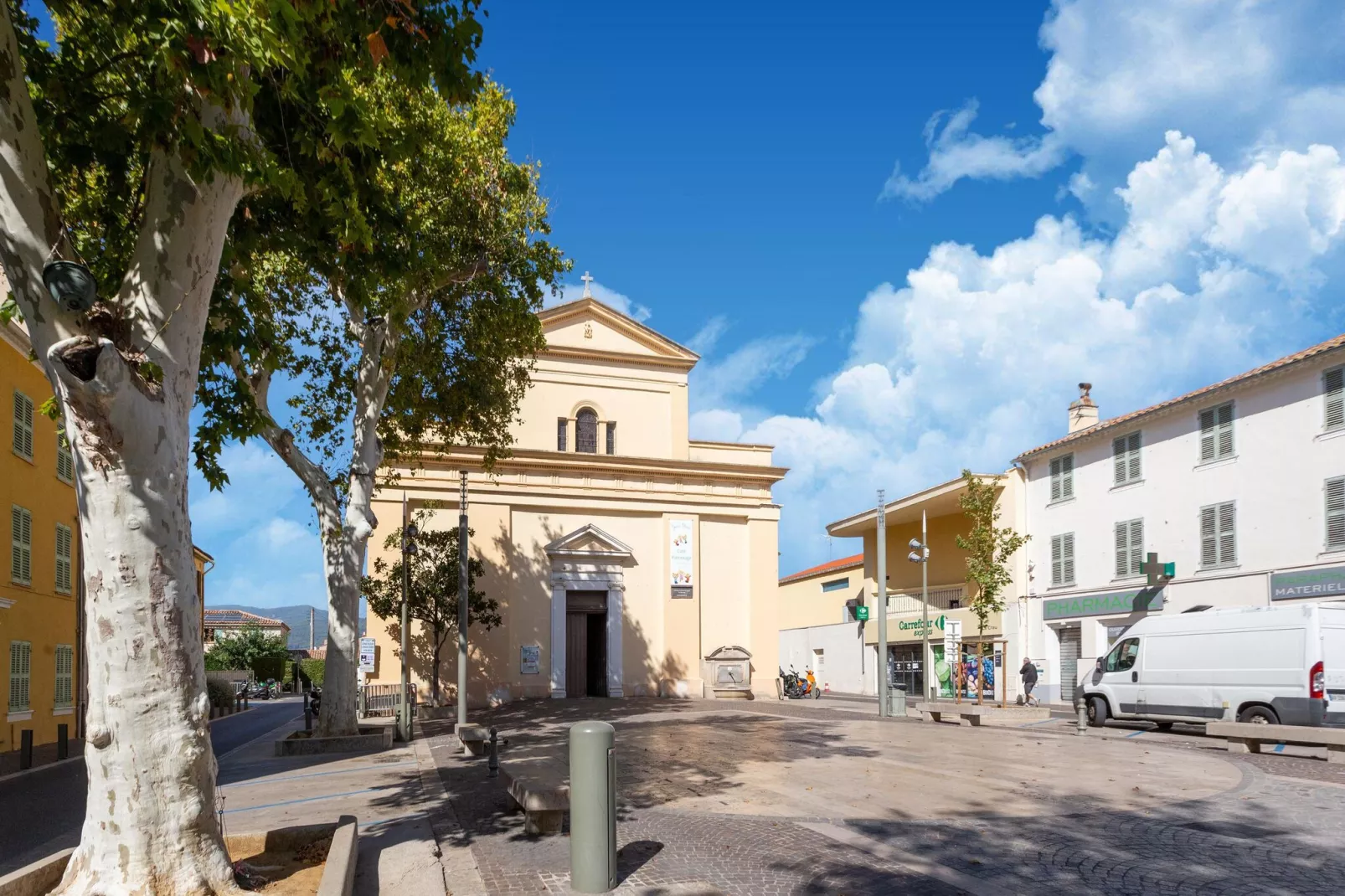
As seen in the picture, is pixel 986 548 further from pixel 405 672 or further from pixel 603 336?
pixel 405 672

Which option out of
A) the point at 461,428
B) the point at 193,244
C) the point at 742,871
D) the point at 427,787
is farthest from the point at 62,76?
the point at 461,428

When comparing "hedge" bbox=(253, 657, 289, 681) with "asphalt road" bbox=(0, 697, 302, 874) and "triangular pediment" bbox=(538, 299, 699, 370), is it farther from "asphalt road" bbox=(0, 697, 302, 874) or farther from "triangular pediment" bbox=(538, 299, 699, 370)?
"asphalt road" bbox=(0, 697, 302, 874)

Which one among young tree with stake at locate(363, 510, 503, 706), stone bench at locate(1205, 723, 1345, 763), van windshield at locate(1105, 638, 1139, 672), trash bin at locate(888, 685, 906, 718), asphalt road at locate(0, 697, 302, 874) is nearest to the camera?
asphalt road at locate(0, 697, 302, 874)

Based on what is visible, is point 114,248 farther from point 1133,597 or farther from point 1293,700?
point 1133,597

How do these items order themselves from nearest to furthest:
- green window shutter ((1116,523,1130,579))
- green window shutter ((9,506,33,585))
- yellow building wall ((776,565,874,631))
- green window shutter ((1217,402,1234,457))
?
green window shutter ((9,506,33,585)) → green window shutter ((1217,402,1234,457)) → green window shutter ((1116,523,1130,579)) → yellow building wall ((776,565,874,631))

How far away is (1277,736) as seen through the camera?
48.7 ft

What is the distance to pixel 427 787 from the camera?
473 inches

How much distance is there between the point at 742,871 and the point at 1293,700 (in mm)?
14364

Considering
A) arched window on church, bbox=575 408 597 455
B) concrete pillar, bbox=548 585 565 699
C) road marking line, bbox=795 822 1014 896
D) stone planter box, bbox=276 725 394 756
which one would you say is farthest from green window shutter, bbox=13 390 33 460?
road marking line, bbox=795 822 1014 896

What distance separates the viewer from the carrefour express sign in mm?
27562

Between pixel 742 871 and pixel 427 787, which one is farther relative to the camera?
pixel 427 787

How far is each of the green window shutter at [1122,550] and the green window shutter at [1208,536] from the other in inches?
104

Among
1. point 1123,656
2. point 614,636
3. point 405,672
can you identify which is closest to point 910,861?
point 1123,656

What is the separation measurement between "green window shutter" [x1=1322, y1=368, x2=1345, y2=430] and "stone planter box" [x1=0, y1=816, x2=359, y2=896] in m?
23.3
